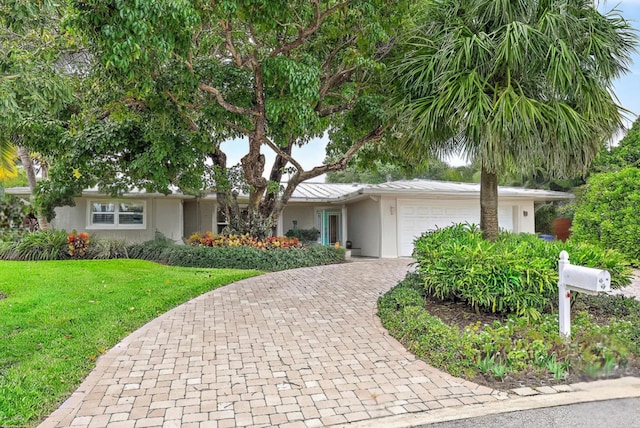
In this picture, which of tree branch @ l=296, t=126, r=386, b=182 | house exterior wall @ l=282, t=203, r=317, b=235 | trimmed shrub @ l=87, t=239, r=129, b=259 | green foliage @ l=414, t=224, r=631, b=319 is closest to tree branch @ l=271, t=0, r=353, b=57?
tree branch @ l=296, t=126, r=386, b=182

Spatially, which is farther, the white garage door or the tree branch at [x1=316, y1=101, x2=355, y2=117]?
the white garage door

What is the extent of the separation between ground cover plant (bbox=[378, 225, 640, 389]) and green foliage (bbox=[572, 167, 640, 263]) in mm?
5725

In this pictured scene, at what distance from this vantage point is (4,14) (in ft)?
16.5

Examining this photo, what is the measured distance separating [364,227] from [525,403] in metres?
13.4

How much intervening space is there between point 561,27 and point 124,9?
6.19 m

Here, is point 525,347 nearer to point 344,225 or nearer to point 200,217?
point 344,225

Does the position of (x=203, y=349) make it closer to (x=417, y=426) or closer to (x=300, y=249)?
(x=417, y=426)

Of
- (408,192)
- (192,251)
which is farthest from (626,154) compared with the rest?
(192,251)

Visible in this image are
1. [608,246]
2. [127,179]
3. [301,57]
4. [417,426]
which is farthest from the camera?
[127,179]

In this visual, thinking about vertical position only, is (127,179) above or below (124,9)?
below

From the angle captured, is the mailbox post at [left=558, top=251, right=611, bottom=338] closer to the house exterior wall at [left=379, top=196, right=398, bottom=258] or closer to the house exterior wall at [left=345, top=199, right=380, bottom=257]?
the house exterior wall at [left=379, top=196, right=398, bottom=258]

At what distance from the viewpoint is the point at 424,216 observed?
610 inches

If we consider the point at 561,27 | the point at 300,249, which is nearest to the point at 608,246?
the point at 561,27

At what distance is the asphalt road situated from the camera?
303 centimetres
